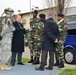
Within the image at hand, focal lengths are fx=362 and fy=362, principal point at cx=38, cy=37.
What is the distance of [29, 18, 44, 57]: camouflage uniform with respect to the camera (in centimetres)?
1154

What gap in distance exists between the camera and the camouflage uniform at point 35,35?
1154cm

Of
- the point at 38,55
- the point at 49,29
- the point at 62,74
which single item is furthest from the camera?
the point at 38,55

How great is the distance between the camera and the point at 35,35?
462 inches

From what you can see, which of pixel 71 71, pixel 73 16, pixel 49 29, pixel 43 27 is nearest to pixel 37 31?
pixel 43 27

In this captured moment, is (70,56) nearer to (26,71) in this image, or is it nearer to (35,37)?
(35,37)

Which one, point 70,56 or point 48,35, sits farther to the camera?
point 70,56

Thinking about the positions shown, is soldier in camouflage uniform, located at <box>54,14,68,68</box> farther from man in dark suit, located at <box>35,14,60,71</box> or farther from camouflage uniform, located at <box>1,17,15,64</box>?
camouflage uniform, located at <box>1,17,15,64</box>

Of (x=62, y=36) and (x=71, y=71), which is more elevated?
(x=62, y=36)

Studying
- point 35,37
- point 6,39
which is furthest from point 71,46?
point 6,39

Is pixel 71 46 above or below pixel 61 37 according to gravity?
below

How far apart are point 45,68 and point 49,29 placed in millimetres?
1265

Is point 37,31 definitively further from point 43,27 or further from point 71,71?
point 71,71

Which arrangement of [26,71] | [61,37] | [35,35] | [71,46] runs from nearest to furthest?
1. [26,71]
2. [61,37]
3. [35,35]
4. [71,46]

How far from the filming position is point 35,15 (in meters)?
12.1
